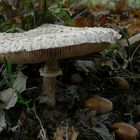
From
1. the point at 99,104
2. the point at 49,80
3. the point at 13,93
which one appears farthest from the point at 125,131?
the point at 13,93

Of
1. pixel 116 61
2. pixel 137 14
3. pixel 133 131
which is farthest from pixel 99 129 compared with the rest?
pixel 137 14

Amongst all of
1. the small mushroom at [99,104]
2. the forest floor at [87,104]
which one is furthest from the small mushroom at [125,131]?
the small mushroom at [99,104]

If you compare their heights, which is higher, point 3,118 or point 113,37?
point 113,37

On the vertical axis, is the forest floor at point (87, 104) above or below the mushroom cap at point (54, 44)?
below

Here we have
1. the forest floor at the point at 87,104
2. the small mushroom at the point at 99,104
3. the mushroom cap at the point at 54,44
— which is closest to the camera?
the mushroom cap at the point at 54,44

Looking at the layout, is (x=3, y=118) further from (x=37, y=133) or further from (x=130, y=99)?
(x=130, y=99)

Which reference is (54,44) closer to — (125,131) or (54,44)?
(54,44)

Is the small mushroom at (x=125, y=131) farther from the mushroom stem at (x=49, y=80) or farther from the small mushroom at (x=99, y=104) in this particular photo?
the mushroom stem at (x=49, y=80)
